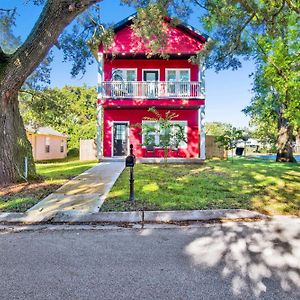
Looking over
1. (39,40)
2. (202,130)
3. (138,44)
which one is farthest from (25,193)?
(138,44)

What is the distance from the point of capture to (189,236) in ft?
13.8

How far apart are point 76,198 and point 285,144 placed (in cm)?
1706

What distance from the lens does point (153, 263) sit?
3.29 meters

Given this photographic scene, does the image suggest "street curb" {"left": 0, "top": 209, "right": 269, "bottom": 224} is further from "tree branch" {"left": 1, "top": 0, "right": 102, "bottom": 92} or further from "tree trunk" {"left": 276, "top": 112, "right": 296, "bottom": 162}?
"tree trunk" {"left": 276, "top": 112, "right": 296, "bottom": 162}

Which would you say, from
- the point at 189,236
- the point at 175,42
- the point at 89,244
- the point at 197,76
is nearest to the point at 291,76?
the point at 197,76

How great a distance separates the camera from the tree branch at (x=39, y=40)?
296 inches

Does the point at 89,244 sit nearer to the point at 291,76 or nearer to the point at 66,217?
the point at 66,217

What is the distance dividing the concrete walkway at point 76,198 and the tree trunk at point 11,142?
1.45 meters

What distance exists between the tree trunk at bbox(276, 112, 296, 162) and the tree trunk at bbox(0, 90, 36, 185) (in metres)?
16.6

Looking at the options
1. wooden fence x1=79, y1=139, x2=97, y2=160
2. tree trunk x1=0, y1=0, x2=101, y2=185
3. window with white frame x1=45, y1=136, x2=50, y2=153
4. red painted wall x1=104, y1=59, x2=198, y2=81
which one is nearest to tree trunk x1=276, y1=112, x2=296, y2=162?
red painted wall x1=104, y1=59, x2=198, y2=81

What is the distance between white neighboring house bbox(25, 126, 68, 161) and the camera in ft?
75.0

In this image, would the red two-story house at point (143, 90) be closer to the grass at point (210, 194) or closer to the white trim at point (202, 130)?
the white trim at point (202, 130)

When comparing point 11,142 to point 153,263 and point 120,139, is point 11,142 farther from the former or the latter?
point 120,139

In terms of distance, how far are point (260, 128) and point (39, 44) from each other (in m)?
35.4
